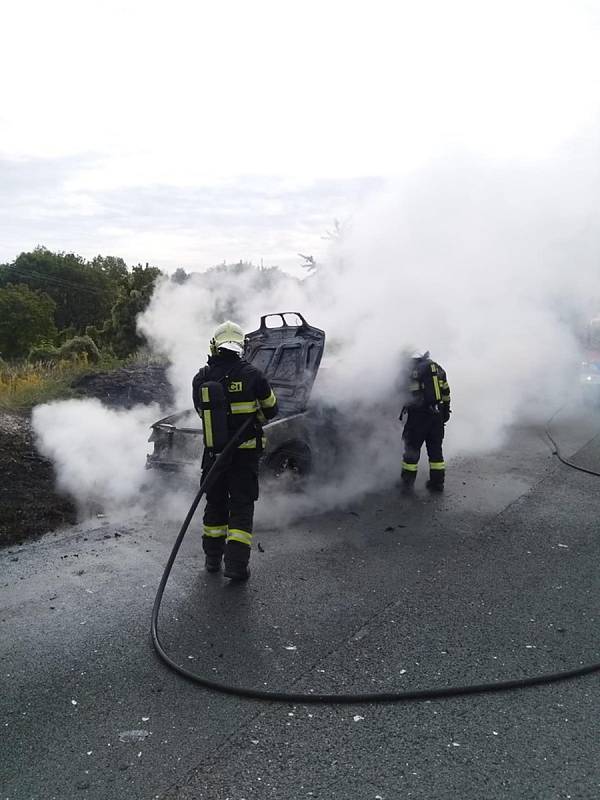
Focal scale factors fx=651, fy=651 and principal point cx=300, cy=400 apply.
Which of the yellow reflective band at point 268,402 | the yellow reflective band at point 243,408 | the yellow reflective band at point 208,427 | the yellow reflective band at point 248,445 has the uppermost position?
the yellow reflective band at point 268,402

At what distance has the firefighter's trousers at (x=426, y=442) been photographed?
7414 mm

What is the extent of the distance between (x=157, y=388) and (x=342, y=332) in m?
4.71

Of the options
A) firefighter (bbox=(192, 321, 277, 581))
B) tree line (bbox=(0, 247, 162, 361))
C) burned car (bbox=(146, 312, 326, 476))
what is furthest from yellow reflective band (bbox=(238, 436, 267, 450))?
tree line (bbox=(0, 247, 162, 361))

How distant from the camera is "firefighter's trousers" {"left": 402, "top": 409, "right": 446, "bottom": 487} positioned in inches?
292

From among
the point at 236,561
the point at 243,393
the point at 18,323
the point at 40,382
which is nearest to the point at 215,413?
the point at 243,393

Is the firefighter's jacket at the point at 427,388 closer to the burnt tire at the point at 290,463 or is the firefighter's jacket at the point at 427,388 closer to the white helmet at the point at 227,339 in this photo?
the burnt tire at the point at 290,463

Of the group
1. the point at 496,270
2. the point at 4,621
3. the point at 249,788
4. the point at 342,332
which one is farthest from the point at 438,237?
the point at 249,788

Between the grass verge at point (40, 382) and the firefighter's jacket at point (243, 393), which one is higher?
the firefighter's jacket at point (243, 393)

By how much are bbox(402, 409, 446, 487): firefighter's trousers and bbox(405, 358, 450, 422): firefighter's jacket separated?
7 centimetres

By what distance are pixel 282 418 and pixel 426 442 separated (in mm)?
1737

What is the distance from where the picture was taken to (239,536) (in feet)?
16.5

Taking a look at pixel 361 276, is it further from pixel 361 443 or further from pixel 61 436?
pixel 61 436

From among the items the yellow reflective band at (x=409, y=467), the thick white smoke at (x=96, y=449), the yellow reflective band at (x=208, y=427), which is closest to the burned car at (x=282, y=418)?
the thick white smoke at (x=96, y=449)

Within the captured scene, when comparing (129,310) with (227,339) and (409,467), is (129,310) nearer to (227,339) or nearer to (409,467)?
(409,467)
